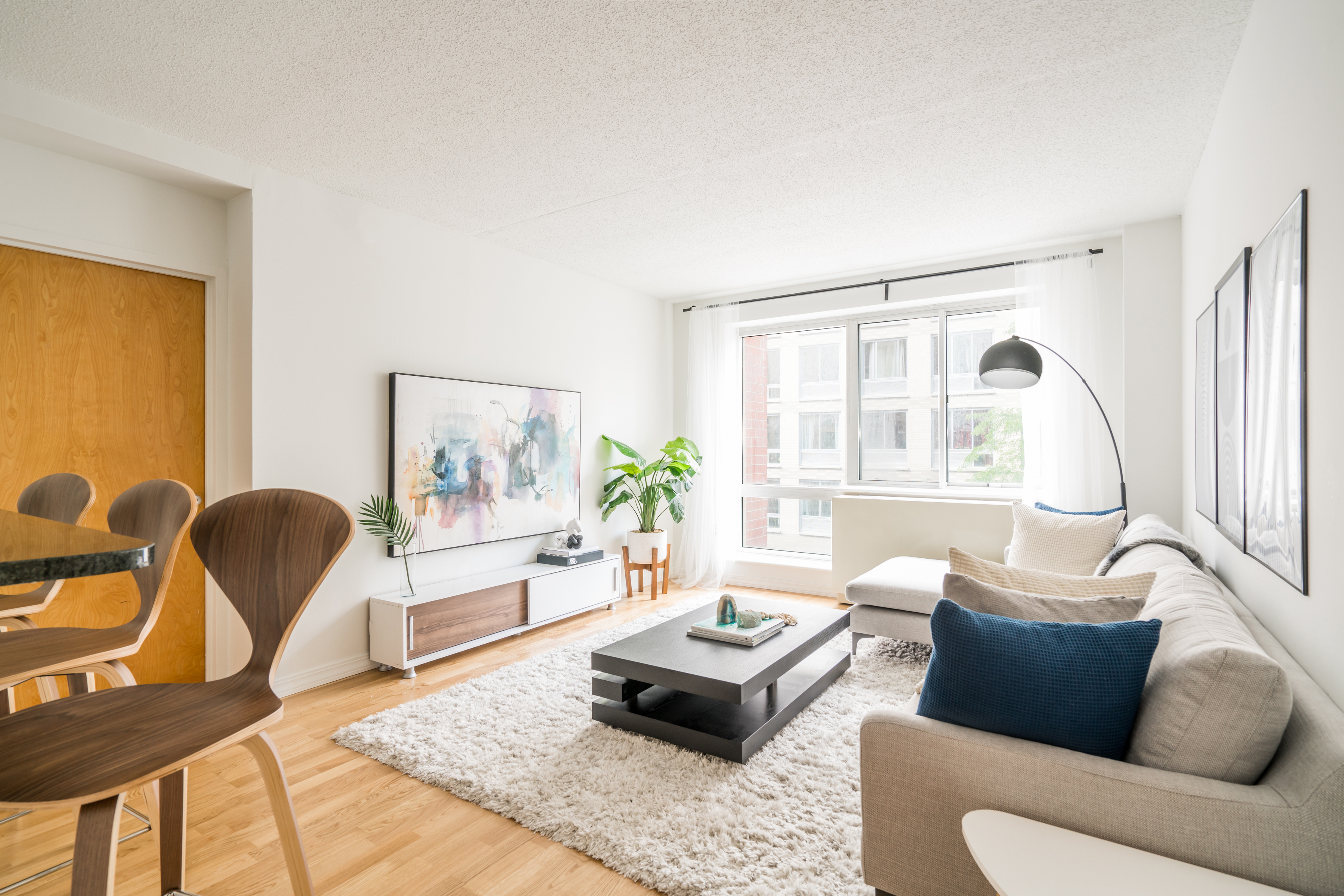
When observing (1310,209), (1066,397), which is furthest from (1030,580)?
(1066,397)

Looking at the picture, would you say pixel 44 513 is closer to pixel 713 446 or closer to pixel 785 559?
pixel 713 446

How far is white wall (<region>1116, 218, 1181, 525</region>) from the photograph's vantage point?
382 cm

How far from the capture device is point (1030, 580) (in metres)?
2.01

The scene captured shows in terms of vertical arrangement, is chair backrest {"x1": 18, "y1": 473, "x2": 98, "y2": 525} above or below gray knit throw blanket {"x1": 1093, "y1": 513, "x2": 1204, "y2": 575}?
above

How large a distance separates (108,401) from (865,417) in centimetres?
473

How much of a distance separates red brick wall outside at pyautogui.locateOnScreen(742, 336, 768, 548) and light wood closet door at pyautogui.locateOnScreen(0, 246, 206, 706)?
4015 millimetres

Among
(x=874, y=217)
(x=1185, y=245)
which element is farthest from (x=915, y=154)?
(x=1185, y=245)

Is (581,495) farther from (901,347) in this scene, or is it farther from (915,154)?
(915,154)

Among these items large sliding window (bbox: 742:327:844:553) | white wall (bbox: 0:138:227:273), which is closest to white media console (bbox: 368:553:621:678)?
large sliding window (bbox: 742:327:844:553)

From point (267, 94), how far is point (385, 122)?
1.38 feet

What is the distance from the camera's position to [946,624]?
1480 mm

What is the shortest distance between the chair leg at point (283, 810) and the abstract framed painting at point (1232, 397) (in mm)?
2625

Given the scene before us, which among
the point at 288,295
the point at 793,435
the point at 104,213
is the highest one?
the point at 104,213

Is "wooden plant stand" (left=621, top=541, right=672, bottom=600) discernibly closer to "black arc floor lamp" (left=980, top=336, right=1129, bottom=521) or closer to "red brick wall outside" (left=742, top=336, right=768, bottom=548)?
"red brick wall outside" (left=742, top=336, right=768, bottom=548)
